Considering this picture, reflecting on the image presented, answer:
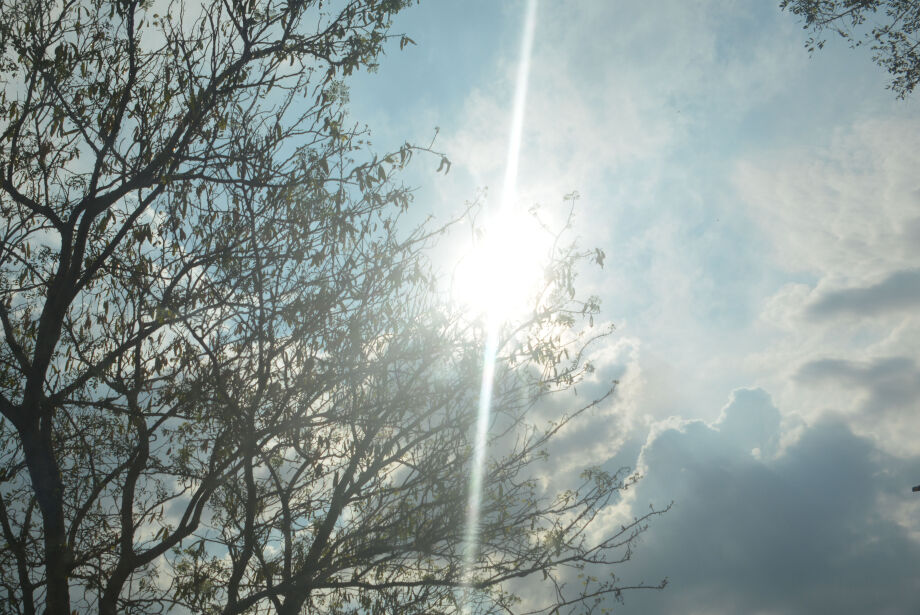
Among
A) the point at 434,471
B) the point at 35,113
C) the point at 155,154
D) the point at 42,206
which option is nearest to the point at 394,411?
the point at 434,471

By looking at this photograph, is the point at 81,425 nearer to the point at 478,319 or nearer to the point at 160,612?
the point at 160,612

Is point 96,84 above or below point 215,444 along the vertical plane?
above

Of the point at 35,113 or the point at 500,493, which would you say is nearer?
the point at 35,113

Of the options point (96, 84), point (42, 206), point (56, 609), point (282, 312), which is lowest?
point (56, 609)

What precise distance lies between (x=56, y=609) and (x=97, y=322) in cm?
404

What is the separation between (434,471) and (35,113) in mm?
7809

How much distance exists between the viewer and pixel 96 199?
30.9 ft

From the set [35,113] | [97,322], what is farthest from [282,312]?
[35,113]

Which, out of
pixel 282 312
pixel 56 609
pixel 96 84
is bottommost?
pixel 56 609

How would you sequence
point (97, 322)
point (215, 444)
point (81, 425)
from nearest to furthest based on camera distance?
point (215, 444), point (97, 322), point (81, 425)

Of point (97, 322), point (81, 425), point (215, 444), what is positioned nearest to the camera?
point (215, 444)

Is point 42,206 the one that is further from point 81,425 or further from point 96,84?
point 81,425

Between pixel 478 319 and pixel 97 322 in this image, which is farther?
pixel 478 319

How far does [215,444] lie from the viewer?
8664mm
